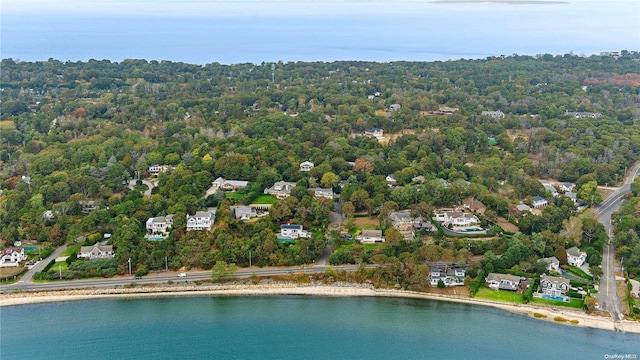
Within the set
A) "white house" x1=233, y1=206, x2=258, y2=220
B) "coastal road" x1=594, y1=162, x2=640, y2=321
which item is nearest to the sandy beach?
"coastal road" x1=594, y1=162, x2=640, y2=321

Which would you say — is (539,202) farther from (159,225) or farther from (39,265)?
(39,265)

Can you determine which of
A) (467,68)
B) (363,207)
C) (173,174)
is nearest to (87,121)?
Answer: (173,174)

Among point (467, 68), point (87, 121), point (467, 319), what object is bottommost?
point (467, 319)

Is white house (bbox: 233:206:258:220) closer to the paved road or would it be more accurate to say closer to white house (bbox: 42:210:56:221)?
the paved road

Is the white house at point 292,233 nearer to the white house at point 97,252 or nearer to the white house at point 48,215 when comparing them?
the white house at point 97,252

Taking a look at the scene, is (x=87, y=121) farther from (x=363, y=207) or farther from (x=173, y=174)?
(x=363, y=207)
